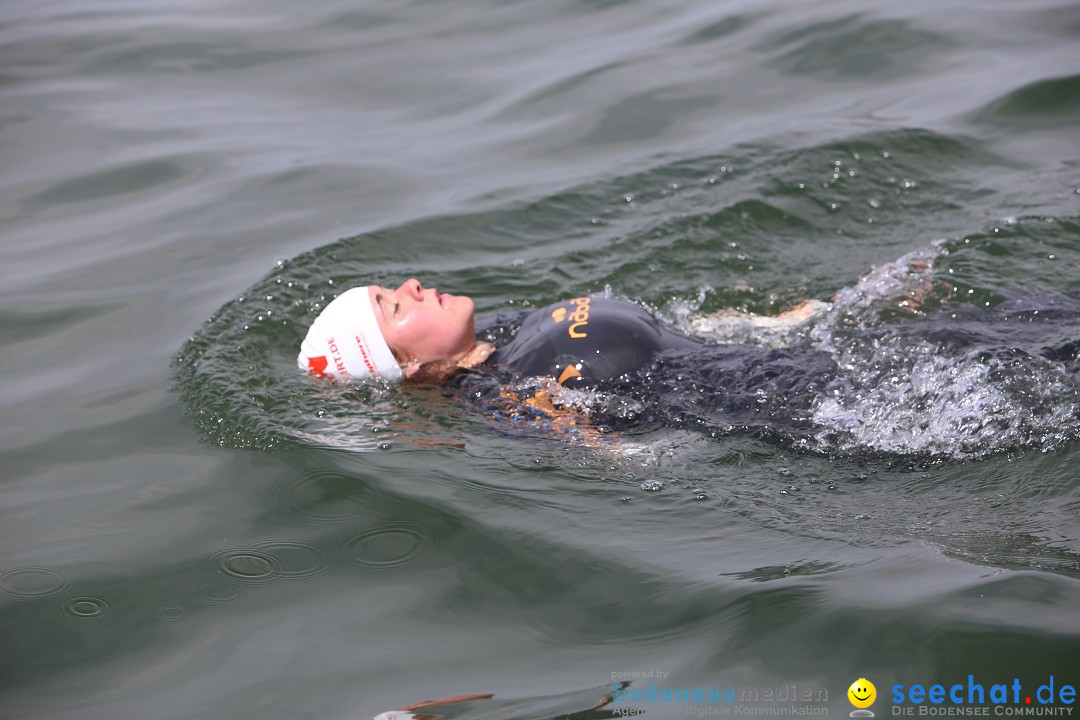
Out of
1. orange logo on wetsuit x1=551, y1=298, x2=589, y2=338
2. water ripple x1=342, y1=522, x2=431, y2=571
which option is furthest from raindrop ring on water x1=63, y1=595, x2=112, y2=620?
orange logo on wetsuit x1=551, y1=298, x2=589, y2=338

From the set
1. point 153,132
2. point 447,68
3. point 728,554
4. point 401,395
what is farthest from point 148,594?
point 447,68

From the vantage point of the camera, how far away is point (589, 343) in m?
6.03

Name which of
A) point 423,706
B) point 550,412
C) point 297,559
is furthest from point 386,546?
point 550,412

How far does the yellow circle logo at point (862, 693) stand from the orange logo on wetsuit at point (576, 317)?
8.99 ft

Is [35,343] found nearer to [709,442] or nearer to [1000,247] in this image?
[709,442]

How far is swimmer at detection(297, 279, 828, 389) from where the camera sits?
239 inches

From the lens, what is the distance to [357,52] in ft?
41.5

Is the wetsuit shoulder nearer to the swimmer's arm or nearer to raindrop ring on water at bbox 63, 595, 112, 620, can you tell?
the swimmer's arm

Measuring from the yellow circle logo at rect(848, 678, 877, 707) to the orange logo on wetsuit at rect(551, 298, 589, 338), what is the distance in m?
2.74

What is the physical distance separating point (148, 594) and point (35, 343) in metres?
3.35

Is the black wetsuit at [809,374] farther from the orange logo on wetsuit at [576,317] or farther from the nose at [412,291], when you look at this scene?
the nose at [412,291]

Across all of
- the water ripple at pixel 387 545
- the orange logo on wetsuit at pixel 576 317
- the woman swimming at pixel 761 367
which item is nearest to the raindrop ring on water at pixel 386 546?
the water ripple at pixel 387 545

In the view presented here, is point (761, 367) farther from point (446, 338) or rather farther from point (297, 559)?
point (297, 559)

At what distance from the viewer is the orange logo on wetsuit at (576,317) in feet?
20.1
